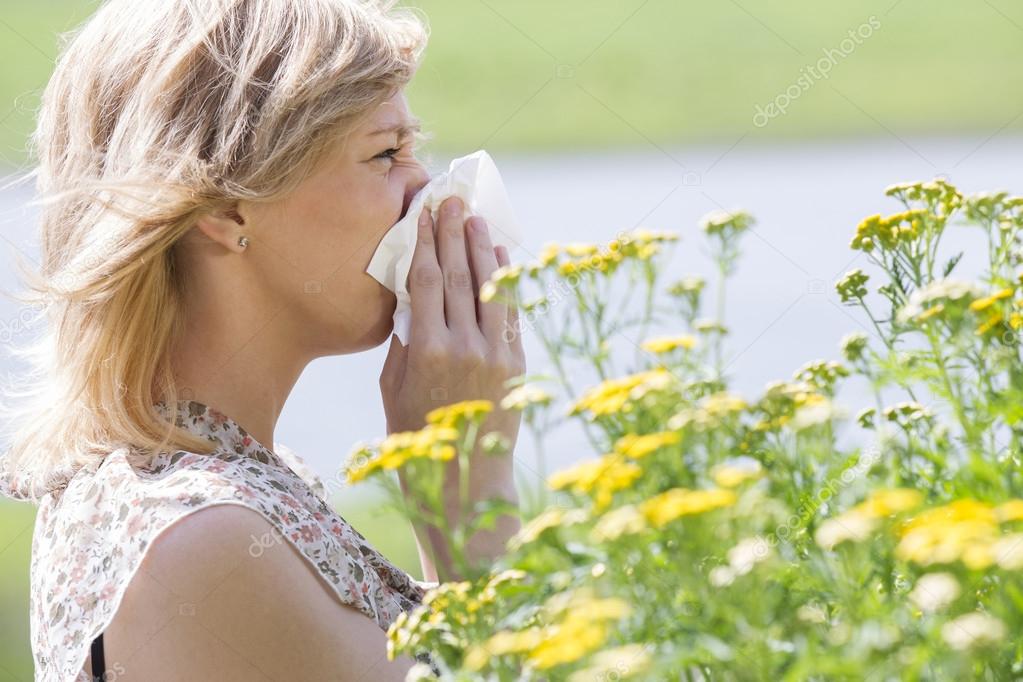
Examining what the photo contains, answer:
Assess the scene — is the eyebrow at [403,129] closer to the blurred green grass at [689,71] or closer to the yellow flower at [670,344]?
the yellow flower at [670,344]

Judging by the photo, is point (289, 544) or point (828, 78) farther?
point (828, 78)

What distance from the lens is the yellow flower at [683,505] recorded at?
1.27 ft

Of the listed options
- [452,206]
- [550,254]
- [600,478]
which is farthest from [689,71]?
[600,478]

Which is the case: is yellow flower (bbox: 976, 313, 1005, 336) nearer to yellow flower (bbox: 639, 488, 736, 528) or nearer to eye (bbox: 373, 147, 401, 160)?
yellow flower (bbox: 639, 488, 736, 528)

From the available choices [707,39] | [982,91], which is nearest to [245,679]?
[982,91]

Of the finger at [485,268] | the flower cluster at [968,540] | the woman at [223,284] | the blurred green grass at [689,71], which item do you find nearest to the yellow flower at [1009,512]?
the flower cluster at [968,540]

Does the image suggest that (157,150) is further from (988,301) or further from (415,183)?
(988,301)

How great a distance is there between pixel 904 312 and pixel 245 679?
0.55 m

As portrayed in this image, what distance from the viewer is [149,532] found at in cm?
87

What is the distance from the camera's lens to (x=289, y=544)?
2.89ft

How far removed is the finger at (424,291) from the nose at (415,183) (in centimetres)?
3

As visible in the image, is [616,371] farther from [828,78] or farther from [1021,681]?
[828,78]

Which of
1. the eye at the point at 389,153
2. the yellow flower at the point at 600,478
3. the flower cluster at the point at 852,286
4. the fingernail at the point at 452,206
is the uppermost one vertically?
the eye at the point at 389,153

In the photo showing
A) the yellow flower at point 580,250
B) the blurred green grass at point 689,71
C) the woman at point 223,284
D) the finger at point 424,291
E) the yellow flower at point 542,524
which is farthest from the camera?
the blurred green grass at point 689,71
